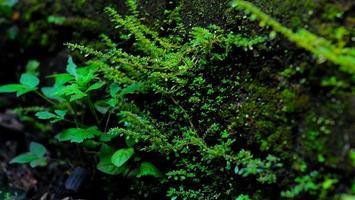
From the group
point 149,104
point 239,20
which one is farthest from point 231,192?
point 239,20

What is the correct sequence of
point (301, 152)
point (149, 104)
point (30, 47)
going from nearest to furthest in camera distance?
point (301, 152) → point (149, 104) → point (30, 47)

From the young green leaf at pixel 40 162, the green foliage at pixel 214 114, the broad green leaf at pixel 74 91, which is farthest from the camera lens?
the young green leaf at pixel 40 162

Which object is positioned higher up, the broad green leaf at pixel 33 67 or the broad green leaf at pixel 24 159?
the broad green leaf at pixel 33 67

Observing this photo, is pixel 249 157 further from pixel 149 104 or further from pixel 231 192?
pixel 149 104

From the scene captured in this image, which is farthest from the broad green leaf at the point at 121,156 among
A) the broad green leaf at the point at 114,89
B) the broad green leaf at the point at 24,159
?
the broad green leaf at the point at 24,159

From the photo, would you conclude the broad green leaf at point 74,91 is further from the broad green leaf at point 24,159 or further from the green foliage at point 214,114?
the broad green leaf at point 24,159

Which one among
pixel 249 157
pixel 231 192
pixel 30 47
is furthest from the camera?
pixel 30 47

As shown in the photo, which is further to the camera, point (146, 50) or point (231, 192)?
point (146, 50)
